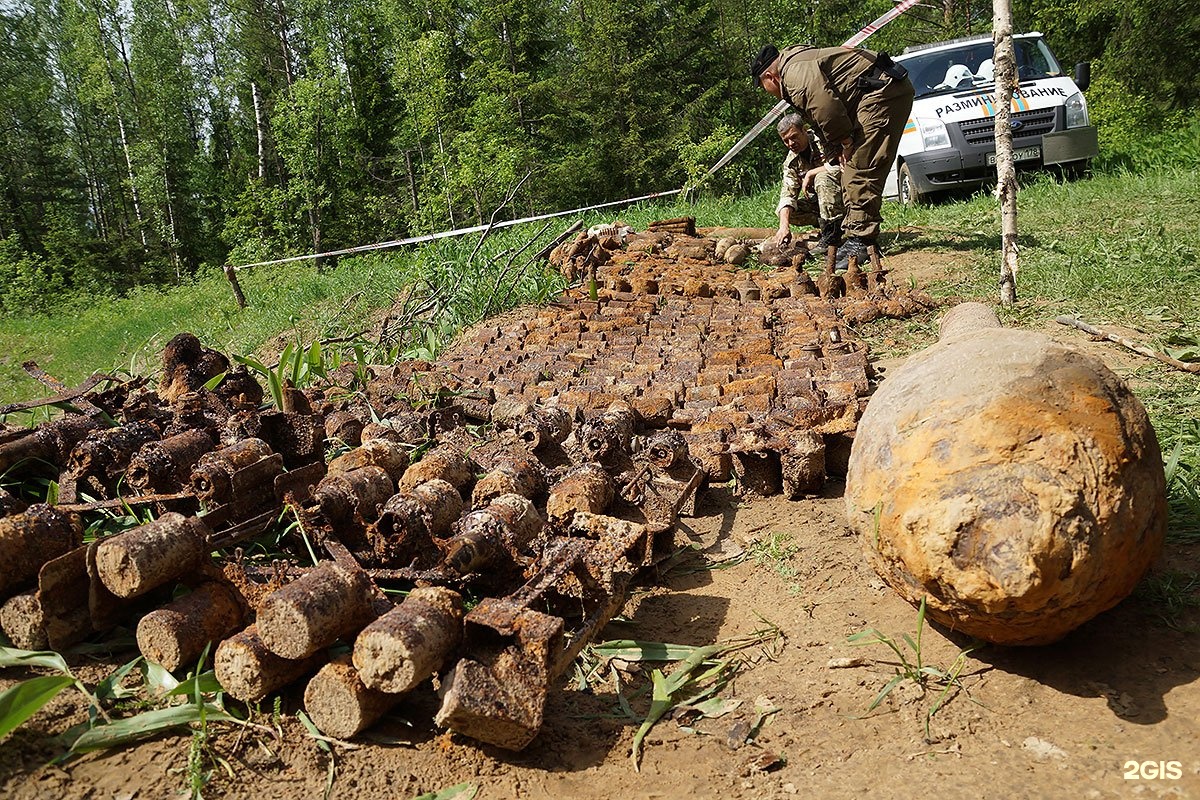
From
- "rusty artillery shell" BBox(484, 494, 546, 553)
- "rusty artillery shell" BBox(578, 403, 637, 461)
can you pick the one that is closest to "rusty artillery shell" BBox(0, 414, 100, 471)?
"rusty artillery shell" BBox(484, 494, 546, 553)

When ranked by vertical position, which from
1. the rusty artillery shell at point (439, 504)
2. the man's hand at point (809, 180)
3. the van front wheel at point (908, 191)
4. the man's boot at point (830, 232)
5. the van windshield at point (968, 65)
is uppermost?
the van windshield at point (968, 65)

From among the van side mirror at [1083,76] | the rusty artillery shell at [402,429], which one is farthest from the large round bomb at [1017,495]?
the van side mirror at [1083,76]

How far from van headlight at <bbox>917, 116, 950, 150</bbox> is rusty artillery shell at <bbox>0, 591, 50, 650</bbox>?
32.1 feet

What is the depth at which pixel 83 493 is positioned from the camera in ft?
10.8

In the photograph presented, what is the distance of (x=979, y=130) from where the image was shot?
9.81 metres

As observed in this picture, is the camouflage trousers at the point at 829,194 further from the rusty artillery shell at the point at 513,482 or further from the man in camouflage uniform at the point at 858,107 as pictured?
the rusty artillery shell at the point at 513,482

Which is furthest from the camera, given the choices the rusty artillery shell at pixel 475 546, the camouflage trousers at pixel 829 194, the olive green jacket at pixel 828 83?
the camouflage trousers at pixel 829 194

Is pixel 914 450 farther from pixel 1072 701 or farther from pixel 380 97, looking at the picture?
pixel 380 97

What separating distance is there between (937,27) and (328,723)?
22.0 meters

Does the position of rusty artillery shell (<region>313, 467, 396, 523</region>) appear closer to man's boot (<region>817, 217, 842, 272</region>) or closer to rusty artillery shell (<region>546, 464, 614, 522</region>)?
rusty artillery shell (<region>546, 464, 614, 522</region>)

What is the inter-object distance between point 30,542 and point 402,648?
1.29m

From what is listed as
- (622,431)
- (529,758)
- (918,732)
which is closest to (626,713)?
(529,758)

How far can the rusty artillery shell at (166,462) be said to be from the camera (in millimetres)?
3221

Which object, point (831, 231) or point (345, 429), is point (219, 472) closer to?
point (345, 429)
